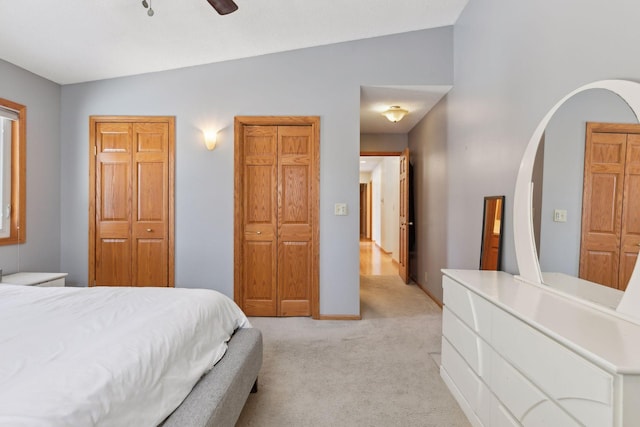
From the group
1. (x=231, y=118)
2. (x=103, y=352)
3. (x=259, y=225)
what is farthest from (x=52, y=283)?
(x=103, y=352)

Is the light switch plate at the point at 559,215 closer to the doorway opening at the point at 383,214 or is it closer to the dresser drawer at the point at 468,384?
the dresser drawer at the point at 468,384

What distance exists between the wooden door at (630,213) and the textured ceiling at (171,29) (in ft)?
7.34

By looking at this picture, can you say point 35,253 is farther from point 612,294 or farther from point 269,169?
point 612,294

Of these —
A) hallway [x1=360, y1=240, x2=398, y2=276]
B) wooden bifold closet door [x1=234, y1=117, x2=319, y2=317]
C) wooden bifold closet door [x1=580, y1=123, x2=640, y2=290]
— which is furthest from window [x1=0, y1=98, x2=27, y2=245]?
hallway [x1=360, y1=240, x2=398, y2=276]

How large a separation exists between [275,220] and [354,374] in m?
1.76

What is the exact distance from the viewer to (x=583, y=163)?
4.85ft

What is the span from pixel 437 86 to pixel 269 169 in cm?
200

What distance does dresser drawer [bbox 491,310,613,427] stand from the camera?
0.94 meters

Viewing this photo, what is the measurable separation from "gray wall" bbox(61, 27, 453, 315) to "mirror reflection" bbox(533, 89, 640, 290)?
1.83 metres

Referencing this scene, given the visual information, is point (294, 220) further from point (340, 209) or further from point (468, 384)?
point (468, 384)

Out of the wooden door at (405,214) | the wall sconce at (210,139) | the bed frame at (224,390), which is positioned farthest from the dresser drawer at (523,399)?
the wooden door at (405,214)

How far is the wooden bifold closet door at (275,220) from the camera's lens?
11.2 feet

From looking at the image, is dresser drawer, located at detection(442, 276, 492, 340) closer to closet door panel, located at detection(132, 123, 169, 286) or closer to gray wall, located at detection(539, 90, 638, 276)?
gray wall, located at detection(539, 90, 638, 276)

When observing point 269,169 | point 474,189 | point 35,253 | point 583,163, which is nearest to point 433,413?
point 583,163
